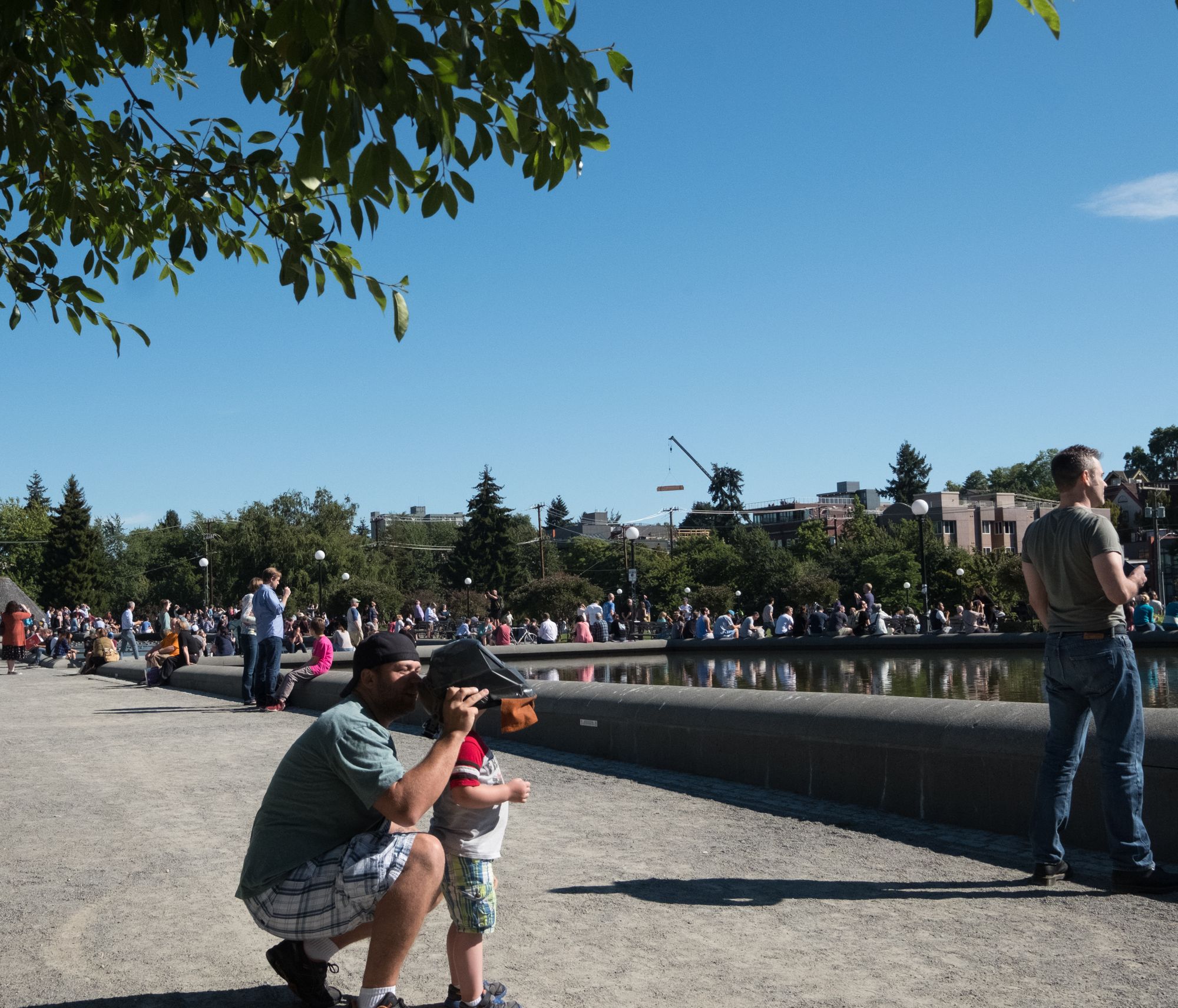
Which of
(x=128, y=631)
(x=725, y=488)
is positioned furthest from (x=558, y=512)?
(x=128, y=631)

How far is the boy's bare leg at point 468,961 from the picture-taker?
137 inches

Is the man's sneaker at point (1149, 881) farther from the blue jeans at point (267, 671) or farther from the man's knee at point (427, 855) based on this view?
the blue jeans at point (267, 671)

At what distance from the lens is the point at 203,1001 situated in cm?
377

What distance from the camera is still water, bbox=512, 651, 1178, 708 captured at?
538 inches

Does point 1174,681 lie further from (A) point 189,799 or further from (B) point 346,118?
(B) point 346,118

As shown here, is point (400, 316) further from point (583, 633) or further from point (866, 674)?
point (583, 633)

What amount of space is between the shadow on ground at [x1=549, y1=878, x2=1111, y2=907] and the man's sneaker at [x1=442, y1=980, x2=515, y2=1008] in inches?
54.2

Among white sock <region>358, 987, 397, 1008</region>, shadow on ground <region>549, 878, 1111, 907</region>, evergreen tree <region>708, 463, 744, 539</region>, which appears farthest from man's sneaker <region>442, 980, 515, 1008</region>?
evergreen tree <region>708, 463, 744, 539</region>

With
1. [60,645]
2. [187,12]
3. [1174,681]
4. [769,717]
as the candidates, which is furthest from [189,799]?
[60,645]

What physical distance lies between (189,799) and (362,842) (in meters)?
4.74

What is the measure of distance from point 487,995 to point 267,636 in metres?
11.0

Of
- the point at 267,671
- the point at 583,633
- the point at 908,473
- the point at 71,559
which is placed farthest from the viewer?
the point at 908,473

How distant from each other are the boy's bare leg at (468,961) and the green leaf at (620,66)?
296cm

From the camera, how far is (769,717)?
24.7 ft
